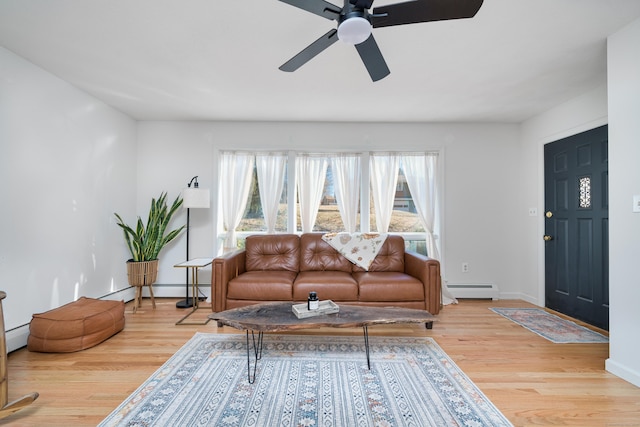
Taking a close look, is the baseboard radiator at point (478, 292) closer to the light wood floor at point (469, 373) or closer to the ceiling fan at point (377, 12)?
the light wood floor at point (469, 373)

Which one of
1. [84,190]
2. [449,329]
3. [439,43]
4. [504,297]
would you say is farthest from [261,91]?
[504,297]

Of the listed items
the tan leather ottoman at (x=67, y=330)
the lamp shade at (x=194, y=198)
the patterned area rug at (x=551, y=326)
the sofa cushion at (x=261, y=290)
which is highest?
the lamp shade at (x=194, y=198)

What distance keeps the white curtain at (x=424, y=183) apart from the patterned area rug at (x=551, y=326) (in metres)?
1.09

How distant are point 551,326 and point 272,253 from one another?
3067mm

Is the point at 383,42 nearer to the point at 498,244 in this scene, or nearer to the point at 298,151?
the point at 298,151

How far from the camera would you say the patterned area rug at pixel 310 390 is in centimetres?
163

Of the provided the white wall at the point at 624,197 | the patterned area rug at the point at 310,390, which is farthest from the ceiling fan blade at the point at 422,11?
the patterned area rug at the point at 310,390

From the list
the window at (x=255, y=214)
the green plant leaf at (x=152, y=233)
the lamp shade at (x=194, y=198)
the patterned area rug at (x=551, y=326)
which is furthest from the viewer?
the window at (x=255, y=214)

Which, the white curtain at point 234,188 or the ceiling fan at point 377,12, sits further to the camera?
the white curtain at point 234,188

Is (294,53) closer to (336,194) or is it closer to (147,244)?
(336,194)

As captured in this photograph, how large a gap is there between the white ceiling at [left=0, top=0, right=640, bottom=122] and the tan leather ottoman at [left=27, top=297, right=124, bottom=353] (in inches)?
84.3

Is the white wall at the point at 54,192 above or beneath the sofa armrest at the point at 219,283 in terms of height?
above

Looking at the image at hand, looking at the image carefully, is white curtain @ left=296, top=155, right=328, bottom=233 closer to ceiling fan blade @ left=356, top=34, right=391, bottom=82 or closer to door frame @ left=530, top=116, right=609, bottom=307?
ceiling fan blade @ left=356, top=34, right=391, bottom=82

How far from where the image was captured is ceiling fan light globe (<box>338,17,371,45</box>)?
144cm
